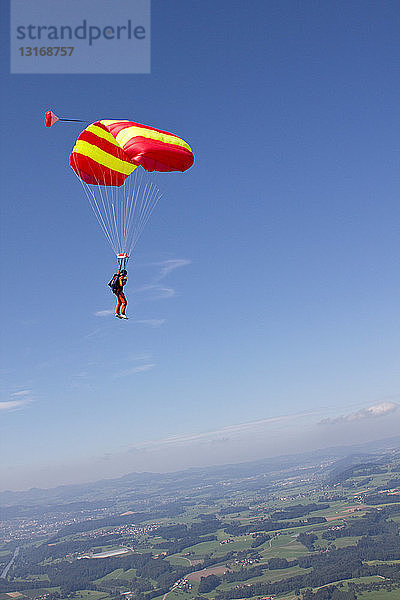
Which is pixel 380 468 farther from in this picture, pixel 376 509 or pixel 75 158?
pixel 75 158

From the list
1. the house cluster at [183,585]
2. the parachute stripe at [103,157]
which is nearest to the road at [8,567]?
the house cluster at [183,585]

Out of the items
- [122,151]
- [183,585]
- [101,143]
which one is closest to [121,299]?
[122,151]

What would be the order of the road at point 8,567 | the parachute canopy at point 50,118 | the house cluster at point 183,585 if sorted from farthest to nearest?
the road at point 8,567, the house cluster at point 183,585, the parachute canopy at point 50,118

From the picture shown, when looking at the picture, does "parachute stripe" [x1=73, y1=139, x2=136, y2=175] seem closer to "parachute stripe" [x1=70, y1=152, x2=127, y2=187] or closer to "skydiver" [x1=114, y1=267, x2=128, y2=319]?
"parachute stripe" [x1=70, y1=152, x2=127, y2=187]

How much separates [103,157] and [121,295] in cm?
575

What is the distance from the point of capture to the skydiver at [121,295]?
1574 cm

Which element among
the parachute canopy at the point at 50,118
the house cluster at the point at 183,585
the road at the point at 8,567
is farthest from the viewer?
the road at the point at 8,567

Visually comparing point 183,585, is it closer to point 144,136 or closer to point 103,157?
point 103,157

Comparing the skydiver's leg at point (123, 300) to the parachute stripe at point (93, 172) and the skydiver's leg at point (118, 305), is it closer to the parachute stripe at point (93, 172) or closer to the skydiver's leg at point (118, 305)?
the skydiver's leg at point (118, 305)

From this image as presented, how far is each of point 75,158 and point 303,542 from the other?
81.3 metres

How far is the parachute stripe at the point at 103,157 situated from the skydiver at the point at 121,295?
4.63 metres

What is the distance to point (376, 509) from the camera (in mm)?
96562

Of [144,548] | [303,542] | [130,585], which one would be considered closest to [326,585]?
[303,542]

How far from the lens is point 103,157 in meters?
17.9
